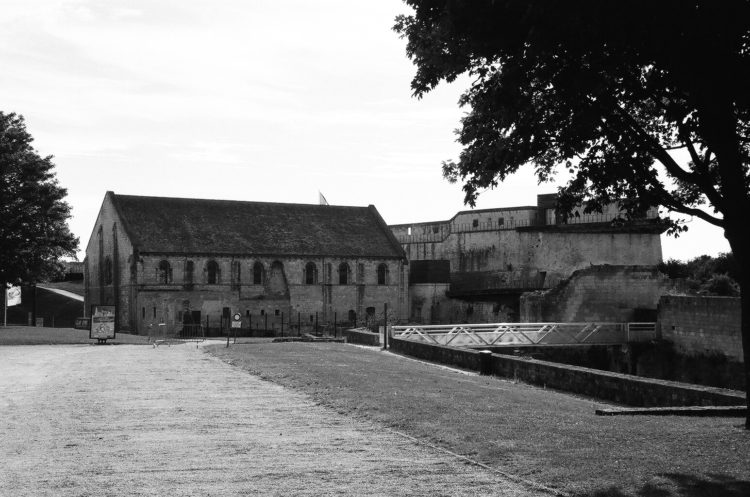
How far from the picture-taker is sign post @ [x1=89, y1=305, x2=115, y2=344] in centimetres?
4175

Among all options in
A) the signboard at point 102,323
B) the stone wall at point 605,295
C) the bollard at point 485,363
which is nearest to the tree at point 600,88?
the bollard at point 485,363

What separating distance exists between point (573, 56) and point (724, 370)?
23.5m

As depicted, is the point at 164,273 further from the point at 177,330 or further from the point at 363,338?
the point at 363,338

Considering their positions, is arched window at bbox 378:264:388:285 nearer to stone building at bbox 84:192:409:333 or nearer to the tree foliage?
stone building at bbox 84:192:409:333

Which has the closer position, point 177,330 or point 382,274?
point 177,330

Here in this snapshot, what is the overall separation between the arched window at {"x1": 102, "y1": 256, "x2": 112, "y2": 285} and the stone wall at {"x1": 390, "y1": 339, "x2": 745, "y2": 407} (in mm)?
41620

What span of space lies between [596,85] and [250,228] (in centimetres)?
5740

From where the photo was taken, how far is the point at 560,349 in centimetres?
4031

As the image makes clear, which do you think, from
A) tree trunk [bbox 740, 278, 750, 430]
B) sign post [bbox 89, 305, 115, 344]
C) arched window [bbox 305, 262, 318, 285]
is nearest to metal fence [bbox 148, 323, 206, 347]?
arched window [bbox 305, 262, 318, 285]

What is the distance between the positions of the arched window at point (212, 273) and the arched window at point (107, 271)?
846 cm

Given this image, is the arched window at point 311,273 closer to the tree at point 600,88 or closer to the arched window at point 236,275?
the arched window at point 236,275

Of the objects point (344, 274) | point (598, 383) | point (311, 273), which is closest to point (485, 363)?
point (598, 383)

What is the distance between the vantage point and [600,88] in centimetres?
1245

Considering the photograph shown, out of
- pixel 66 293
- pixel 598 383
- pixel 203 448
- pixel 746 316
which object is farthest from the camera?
pixel 66 293
